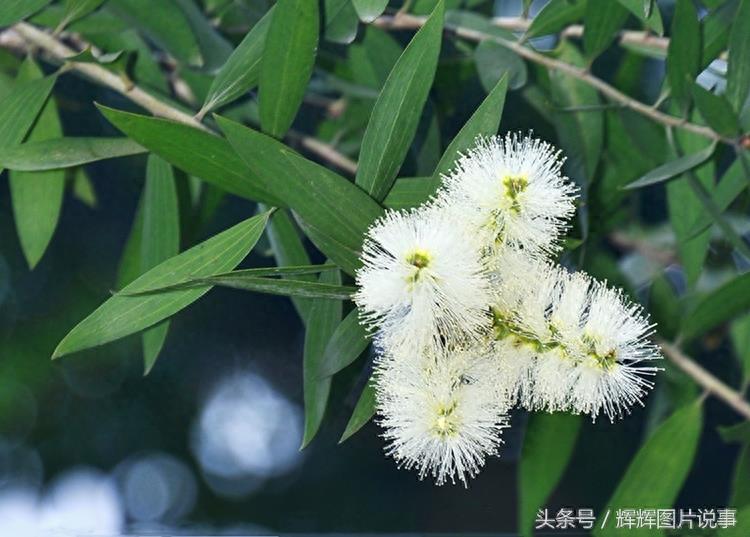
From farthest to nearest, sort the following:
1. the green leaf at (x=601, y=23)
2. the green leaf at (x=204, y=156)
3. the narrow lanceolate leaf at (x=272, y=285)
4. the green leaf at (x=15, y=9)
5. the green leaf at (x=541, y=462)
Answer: the green leaf at (x=541, y=462) → the green leaf at (x=601, y=23) → the green leaf at (x=15, y=9) → the green leaf at (x=204, y=156) → the narrow lanceolate leaf at (x=272, y=285)

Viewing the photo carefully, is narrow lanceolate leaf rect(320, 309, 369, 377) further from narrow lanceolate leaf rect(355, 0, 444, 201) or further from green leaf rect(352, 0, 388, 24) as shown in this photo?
green leaf rect(352, 0, 388, 24)

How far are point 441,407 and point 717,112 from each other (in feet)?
1.21

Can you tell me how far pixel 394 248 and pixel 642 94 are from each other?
0.80 m

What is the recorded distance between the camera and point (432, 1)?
0.90m

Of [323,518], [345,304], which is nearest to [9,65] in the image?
[345,304]

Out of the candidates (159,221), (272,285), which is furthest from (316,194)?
(159,221)

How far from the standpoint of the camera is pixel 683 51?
77cm

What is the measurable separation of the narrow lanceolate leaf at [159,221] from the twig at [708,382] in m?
0.52

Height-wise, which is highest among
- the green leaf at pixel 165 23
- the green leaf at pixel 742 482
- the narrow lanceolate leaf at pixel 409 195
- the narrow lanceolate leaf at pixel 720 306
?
the green leaf at pixel 165 23

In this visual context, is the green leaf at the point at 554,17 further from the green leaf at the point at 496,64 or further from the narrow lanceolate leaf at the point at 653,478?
the narrow lanceolate leaf at the point at 653,478

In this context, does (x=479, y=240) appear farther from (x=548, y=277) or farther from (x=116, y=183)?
(x=116, y=183)

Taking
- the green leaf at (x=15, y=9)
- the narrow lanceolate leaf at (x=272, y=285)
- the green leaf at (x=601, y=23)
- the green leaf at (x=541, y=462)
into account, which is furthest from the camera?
the green leaf at (x=541, y=462)

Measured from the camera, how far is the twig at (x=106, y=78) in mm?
739

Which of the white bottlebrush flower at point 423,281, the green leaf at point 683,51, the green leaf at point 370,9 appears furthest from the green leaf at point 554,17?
the white bottlebrush flower at point 423,281
